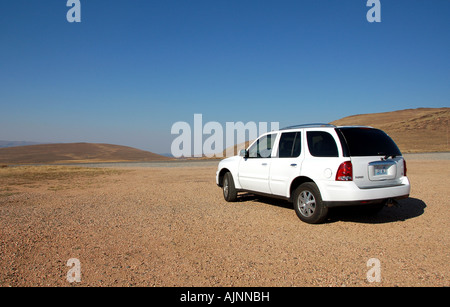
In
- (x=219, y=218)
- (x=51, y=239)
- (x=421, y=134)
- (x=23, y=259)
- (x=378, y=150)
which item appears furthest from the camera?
(x=421, y=134)

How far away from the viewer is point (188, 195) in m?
9.87

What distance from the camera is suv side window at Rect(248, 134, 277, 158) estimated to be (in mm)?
7484

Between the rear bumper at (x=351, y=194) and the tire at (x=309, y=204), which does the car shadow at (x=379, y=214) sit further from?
the rear bumper at (x=351, y=194)

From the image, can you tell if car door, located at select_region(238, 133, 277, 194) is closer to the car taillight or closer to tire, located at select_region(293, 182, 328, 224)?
tire, located at select_region(293, 182, 328, 224)

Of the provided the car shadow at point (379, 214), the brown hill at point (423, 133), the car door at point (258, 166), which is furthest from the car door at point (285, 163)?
the brown hill at point (423, 133)

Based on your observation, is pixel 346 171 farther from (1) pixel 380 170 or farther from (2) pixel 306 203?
(2) pixel 306 203

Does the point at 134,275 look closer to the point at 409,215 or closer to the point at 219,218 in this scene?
the point at 219,218

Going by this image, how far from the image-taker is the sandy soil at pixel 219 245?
3643 mm

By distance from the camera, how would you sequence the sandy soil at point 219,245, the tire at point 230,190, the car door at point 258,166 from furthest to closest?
the tire at point 230,190 < the car door at point 258,166 < the sandy soil at point 219,245

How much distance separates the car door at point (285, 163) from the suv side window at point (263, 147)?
1.25ft

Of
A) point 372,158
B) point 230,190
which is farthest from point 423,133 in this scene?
point 372,158

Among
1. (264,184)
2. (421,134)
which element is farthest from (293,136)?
(421,134)

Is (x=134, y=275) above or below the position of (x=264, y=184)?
below
